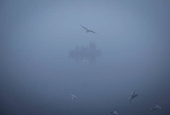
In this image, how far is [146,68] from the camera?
15.0 m

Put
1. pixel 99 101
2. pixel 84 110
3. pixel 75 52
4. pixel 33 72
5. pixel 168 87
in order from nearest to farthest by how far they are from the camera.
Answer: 1. pixel 84 110
2. pixel 99 101
3. pixel 168 87
4. pixel 33 72
5. pixel 75 52

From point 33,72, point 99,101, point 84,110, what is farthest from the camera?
point 33,72

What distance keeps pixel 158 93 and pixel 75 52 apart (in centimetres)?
1465

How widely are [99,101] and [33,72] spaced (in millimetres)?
12182

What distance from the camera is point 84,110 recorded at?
8609mm

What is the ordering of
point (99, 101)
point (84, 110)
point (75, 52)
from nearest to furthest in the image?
point (84, 110)
point (99, 101)
point (75, 52)

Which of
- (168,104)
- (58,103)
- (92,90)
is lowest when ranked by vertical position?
(58,103)

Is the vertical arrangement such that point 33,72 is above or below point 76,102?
above

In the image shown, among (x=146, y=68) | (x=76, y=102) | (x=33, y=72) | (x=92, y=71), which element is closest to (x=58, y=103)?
(x=76, y=102)

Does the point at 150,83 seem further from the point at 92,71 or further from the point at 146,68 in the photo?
the point at 92,71

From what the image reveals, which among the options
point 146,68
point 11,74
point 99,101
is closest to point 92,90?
point 99,101

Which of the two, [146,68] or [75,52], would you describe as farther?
[75,52]

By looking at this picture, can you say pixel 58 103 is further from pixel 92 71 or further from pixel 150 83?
pixel 150 83

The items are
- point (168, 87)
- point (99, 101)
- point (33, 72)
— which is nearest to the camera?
point (99, 101)
